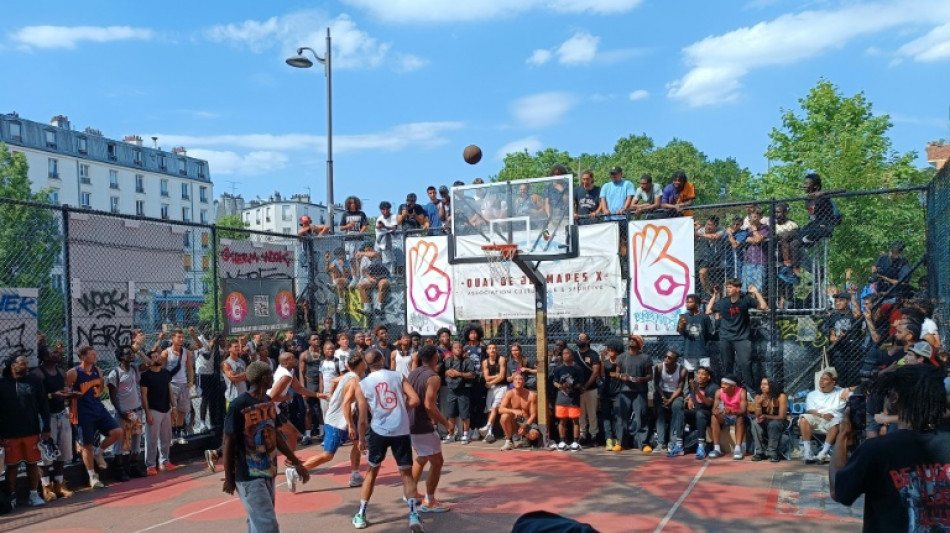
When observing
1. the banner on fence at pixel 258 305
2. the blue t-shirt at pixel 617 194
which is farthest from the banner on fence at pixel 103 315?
the blue t-shirt at pixel 617 194

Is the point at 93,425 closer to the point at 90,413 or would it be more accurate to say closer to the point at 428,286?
the point at 90,413

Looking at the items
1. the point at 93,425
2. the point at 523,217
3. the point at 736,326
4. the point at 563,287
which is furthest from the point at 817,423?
the point at 93,425

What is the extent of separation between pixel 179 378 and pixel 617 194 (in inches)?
327

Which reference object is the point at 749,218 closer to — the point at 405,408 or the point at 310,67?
the point at 405,408

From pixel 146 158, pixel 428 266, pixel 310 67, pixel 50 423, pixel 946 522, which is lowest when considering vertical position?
pixel 50 423

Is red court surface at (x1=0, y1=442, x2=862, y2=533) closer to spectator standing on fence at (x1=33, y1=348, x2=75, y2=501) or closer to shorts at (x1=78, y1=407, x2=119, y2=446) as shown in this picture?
spectator standing on fence at (x1=33, y1=348, x2=75, y2=501)

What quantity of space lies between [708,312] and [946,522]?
347 inches

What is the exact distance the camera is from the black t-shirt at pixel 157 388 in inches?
449

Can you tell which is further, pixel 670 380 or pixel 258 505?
pixel 670 380

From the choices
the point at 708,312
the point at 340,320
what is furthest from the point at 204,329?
the point at 708,312

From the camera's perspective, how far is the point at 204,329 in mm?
14781

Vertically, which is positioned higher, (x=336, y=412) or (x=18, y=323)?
(x=18, y=323)

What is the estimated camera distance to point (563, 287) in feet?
43.8

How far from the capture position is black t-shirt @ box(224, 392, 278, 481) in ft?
20.2
